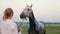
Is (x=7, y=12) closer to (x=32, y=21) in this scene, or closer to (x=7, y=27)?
(x=7, y=27)

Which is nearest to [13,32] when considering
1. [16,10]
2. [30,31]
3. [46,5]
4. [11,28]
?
[11,28]

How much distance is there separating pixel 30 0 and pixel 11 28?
1.78 meters

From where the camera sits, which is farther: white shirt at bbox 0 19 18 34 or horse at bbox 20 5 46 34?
horse at bbox 20 5 46 34

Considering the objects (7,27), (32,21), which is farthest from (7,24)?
(32,21)

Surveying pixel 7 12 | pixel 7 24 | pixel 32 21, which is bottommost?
pixel 32 21

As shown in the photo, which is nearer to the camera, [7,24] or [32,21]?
[7,24]

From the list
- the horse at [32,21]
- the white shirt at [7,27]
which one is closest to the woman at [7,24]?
the white shirt at [7,27]

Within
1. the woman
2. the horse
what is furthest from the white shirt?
the horse

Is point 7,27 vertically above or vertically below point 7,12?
below

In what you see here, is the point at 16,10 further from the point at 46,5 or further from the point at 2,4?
the point at 46,5

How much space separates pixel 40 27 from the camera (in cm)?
303

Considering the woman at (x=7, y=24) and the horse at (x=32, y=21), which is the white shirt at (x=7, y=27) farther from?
the horse at (x=32, y=21)

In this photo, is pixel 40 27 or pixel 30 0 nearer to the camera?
pixel 40 27

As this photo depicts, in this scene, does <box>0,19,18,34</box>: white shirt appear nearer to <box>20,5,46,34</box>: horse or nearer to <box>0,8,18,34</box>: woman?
→ <box>0,8,18,34</box>: woman
